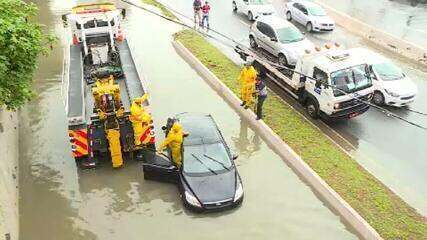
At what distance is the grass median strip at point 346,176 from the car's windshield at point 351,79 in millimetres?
1691

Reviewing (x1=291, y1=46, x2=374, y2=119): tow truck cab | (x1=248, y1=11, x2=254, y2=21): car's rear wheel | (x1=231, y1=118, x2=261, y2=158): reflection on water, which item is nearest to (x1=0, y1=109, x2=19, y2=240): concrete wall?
(x1=231, y1=118, x2=261, y2=158): reflection on water

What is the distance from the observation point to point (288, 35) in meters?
19.8

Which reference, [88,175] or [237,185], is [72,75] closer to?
[88,175]

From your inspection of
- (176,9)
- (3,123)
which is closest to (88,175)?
(3,123)

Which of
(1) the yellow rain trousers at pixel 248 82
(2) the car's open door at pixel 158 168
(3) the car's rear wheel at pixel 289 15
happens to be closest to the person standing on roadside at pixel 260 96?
(1) the yellow rain trousers at pixel 248 82

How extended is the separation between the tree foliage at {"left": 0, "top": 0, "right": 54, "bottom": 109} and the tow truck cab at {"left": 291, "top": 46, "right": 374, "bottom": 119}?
28.8 feet

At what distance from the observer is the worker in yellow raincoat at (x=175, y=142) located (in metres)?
12.1

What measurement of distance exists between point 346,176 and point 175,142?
494 centimetres

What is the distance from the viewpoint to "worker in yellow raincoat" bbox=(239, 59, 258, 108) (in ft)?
51.3

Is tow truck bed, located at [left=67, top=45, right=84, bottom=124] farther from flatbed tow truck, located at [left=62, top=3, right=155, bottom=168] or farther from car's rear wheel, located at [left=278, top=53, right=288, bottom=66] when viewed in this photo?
car's rear wheel, located at [left=278, top=53, right=288, bottom=66]

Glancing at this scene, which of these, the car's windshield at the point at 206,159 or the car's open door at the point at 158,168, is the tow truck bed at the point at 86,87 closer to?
the car's open door at the point at 158,168

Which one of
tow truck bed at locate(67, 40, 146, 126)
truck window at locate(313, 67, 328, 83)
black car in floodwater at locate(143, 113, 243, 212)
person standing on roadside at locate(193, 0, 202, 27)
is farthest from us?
person standing on roadside at locate(193, 0, 202, 27)

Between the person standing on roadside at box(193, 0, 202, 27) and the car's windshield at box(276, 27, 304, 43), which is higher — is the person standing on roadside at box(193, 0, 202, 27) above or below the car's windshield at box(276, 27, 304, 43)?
above

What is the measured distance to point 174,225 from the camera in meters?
11.3
